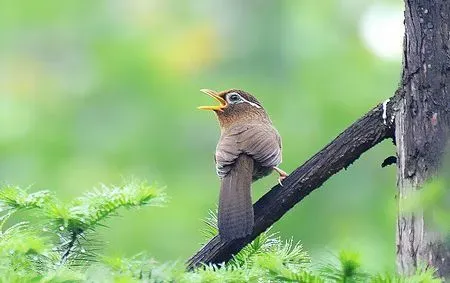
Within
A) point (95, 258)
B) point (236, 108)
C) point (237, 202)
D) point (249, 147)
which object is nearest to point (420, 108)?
point (237, 202)

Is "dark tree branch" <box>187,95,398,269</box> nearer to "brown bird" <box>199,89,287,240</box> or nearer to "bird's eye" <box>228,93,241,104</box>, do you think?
"brown bird" <box>199,89,287,240</box>

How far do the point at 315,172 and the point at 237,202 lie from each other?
378 millimetres

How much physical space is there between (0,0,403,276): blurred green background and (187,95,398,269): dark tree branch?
4747mm

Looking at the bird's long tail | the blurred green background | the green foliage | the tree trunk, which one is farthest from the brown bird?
the blurred green background

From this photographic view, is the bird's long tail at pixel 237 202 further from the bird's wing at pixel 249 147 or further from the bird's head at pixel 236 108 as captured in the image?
the bird's head at pixel 236 108

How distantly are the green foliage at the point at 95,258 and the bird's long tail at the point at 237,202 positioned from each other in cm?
20

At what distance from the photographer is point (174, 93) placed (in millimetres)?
10680

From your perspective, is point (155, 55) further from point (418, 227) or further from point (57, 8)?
point (418, 227)

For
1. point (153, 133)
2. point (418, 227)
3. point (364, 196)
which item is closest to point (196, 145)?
point (153, 133)

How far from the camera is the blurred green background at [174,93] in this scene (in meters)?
9.31

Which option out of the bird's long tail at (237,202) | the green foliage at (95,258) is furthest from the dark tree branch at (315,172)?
the green foliage at (95,258)

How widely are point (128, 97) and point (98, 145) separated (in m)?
0.64

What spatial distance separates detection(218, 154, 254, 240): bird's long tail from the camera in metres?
3.25

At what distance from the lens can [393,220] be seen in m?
1.75
